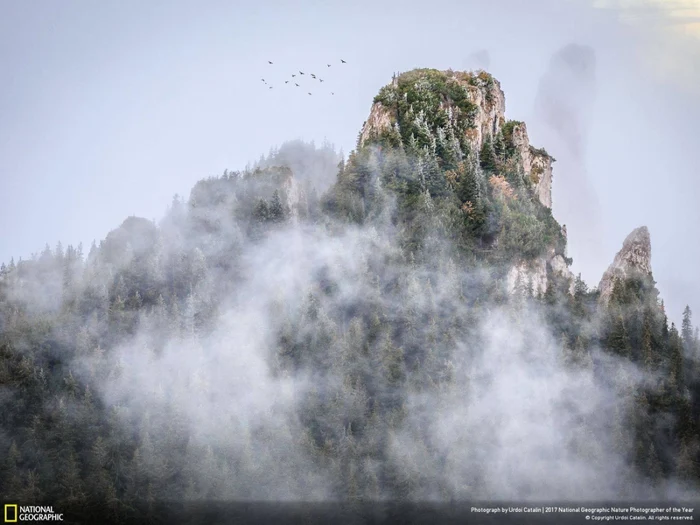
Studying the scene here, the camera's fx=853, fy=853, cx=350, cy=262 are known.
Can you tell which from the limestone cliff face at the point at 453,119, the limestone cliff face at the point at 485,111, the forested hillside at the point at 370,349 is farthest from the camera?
the limestone cliff face at the point at 485,111

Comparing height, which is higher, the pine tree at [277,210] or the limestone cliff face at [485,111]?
the limestone cliff face at [485,111]

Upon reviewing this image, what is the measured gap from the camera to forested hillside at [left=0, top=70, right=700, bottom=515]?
101125 millimetres

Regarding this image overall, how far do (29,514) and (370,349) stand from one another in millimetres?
44755

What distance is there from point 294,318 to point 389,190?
75.8 feet

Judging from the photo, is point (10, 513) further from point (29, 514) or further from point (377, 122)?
point (377, 122)

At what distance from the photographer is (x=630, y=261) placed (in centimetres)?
12125

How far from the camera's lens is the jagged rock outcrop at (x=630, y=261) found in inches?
4705

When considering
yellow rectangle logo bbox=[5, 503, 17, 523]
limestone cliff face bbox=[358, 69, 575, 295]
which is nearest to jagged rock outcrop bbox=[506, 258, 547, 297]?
limestone cliff face bbox=[358, 69, 575, 295]

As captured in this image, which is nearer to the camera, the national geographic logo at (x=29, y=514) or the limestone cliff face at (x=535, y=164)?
the national geographic logo at (x=29, y=514)

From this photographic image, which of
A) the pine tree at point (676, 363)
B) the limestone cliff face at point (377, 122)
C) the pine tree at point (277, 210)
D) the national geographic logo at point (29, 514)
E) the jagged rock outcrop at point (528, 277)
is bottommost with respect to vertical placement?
the national geographic logo at point (29, 514)

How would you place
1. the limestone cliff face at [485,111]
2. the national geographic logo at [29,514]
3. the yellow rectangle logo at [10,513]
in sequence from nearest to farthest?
the yellow rectangle logo at [10,513] < the national geographic logo at [29,514] < the limestone cliff face at [485,111]

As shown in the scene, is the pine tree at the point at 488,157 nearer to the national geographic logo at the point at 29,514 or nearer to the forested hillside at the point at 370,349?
the forested hillside at the point at 370,349

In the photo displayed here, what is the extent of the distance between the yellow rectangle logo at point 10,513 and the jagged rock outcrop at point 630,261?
7879cm

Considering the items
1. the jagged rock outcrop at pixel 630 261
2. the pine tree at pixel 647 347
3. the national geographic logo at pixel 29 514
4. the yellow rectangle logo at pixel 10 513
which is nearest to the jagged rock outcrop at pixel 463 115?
the jagged rock outcrop at pixel 630 261
